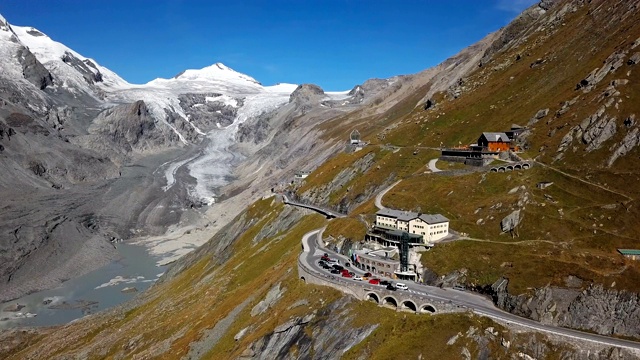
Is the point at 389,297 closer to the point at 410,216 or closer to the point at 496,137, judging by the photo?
the point at 410,216

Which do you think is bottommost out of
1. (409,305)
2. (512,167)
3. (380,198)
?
(409,305)

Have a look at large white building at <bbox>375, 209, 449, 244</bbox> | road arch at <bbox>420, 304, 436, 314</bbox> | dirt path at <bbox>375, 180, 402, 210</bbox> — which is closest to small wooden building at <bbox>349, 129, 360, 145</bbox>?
dirt path at <bbox>375, 180, 402, 210</bbox>

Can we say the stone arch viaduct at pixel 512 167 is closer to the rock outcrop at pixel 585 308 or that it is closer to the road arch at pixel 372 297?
the rock outcrop at pixel 585 308

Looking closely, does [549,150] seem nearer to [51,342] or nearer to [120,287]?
[51,342]

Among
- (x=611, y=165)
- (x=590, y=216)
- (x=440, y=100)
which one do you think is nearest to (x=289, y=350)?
(x=590, y=216)

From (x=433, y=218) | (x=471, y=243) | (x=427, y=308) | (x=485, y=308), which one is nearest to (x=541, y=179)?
(x=471, y=243)

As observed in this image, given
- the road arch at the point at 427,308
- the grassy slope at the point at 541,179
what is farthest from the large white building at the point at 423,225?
the road arch at the point at 427,308
